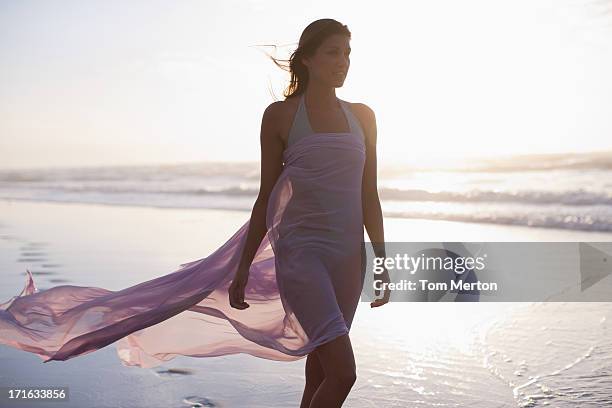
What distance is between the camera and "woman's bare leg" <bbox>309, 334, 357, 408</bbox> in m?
3.03

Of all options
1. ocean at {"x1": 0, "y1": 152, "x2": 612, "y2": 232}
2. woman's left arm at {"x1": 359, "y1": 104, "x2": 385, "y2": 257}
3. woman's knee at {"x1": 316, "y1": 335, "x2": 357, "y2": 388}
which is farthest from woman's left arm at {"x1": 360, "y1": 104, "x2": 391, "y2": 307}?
ocean at {"x1": 0, "y1": 152, "x2": 612, "y2": 232}

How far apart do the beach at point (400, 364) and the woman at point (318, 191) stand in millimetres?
1583

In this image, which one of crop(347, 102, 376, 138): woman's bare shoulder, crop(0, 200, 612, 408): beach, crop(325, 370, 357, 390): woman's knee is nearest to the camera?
crop(325, 370, 357, 390): woman's knee

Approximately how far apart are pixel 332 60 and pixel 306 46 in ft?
0.44

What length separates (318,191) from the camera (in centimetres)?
326

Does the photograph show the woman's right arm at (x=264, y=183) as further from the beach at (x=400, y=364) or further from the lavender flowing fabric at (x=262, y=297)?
the beach at (x=400, y=364)

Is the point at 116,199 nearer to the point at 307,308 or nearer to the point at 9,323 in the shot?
the point at 9,323

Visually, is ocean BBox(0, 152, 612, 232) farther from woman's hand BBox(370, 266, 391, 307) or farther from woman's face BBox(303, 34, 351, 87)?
woman's face BBox(303, 34, 351, 87)

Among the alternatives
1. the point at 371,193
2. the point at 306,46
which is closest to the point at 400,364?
the point at 371,193

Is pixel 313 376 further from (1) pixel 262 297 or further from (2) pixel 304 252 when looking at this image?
(2) pixel 304 252

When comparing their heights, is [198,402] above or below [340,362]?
below

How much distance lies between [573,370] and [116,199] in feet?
60.6

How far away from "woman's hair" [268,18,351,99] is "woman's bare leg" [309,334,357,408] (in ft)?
3.69

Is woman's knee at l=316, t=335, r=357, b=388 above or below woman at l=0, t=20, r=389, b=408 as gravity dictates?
below
